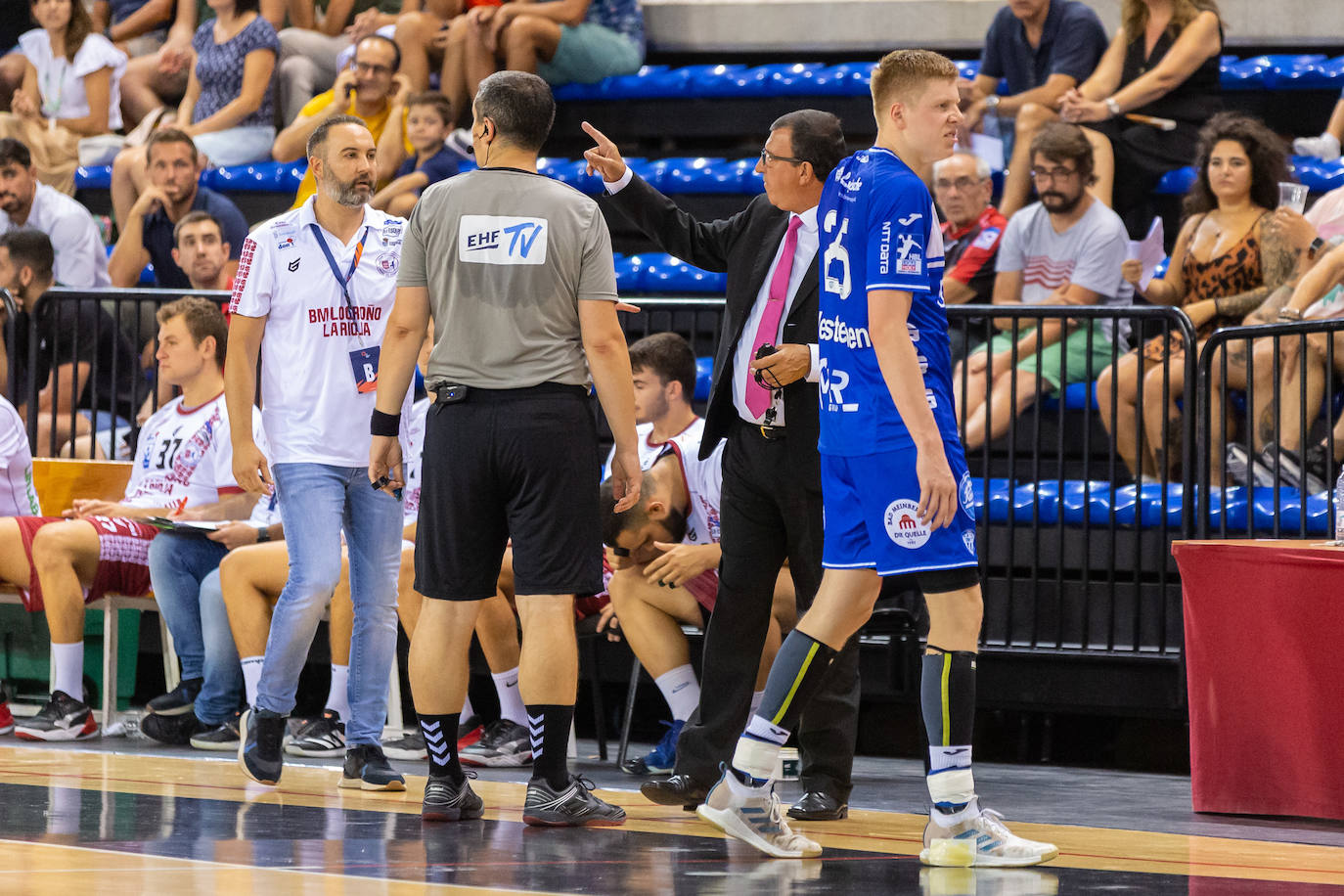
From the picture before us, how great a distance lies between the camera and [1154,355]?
22.0 ft

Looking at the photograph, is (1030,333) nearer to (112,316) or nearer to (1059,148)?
(1059,148)

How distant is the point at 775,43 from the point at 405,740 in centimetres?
578

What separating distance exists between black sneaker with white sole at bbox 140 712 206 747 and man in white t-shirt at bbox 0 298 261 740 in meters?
0.26

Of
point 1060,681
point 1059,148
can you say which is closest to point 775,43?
point 1059,148

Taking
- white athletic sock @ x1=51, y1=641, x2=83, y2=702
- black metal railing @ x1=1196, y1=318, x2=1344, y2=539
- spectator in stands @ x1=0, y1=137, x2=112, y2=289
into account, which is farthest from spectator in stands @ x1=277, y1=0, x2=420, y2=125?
black metal railing @ x1=1196, y1=318, x2=1344, y2=539

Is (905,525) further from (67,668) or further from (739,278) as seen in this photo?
(67,668)

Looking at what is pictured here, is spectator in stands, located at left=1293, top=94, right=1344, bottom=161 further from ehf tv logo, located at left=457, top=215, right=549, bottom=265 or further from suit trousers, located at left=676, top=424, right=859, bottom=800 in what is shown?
ehf tv logo, located at left=457, top=215, right=549, bottom=265

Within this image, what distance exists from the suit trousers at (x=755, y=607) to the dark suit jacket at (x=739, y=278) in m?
0.05

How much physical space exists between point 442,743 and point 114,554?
8.23ft

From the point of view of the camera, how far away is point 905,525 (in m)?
3.96

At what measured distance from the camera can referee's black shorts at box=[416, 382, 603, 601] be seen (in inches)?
175

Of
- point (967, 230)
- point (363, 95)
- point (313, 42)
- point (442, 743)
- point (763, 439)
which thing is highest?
point (313, 42)

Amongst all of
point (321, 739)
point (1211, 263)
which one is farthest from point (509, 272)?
point (1211, 263)

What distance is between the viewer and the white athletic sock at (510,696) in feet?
19.7
